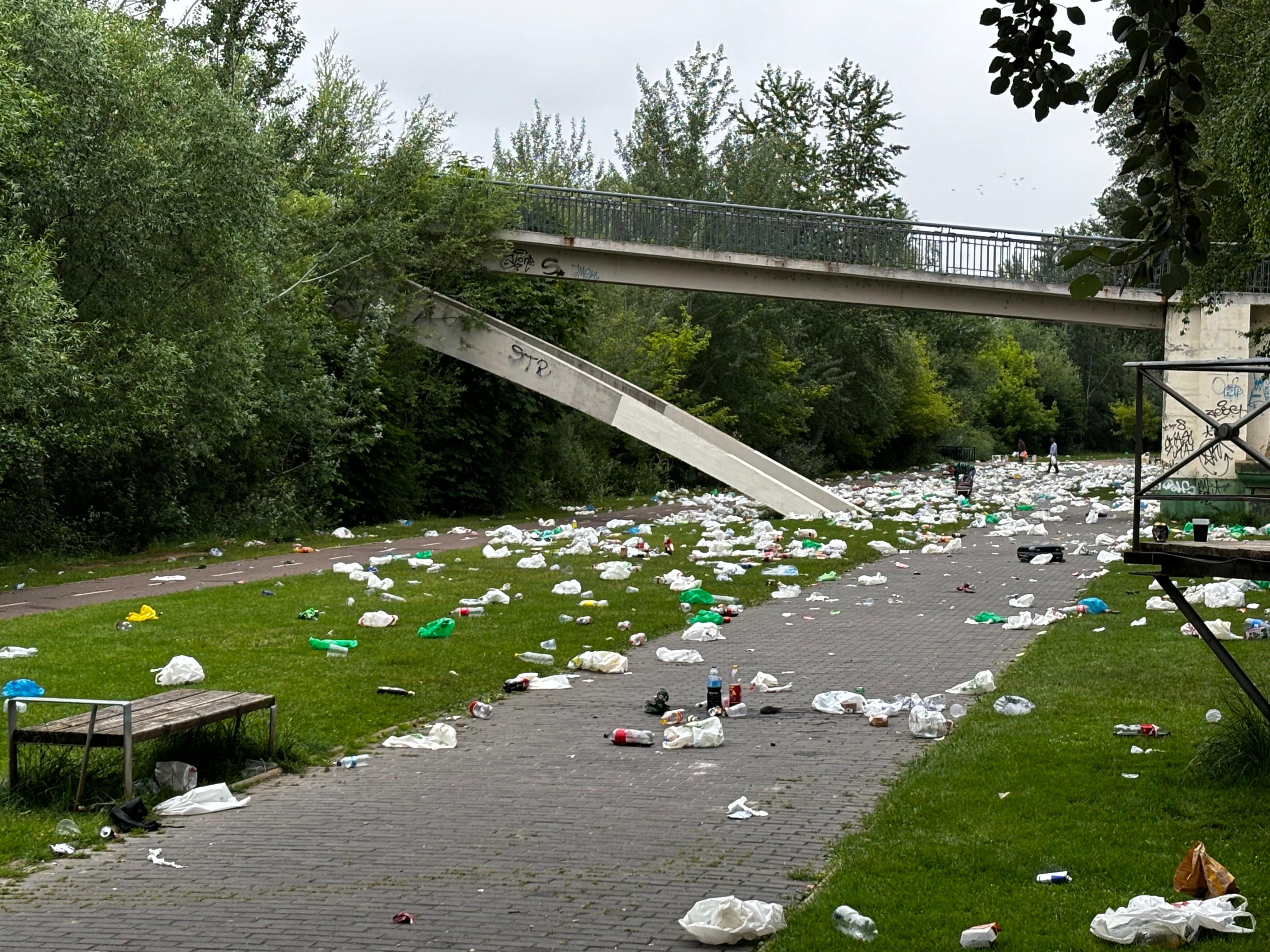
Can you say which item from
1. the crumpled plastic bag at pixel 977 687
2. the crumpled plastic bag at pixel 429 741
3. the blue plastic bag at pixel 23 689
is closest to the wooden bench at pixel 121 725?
the crumpled plastic bag at pixel 429 741

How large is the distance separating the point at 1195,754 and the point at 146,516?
18229 millimetres

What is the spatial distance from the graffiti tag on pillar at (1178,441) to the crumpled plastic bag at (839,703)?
20508 mm

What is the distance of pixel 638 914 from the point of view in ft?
17.7

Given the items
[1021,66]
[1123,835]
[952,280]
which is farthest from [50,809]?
[952,280]

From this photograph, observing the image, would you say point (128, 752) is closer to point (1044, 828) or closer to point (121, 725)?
point (121, 725)

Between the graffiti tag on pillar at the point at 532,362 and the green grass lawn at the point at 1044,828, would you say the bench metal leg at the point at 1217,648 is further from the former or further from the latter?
the graffiti tag on pillar at the point at 532,362

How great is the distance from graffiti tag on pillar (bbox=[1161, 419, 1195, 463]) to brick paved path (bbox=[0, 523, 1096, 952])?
68.3 ft

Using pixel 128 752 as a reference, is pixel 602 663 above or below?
below

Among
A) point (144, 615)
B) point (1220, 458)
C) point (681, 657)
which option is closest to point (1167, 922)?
point (681, 657)

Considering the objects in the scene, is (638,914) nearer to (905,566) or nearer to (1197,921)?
(1197,921)

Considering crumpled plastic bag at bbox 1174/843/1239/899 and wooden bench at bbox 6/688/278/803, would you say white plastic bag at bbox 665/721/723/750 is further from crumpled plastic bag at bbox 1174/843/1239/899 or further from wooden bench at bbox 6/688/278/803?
crumpled plastic bag at bbox 1174/843/1239/899

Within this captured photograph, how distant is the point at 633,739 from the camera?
28.6ft

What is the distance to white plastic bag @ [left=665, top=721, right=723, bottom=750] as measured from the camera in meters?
8.63

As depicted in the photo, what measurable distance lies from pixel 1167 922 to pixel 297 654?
27.5ft
